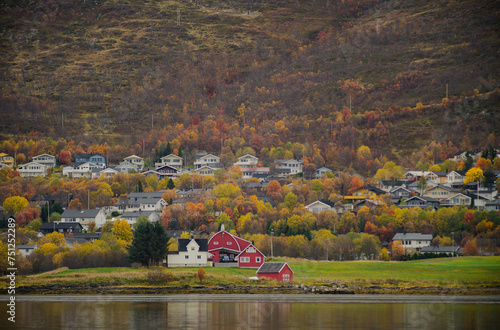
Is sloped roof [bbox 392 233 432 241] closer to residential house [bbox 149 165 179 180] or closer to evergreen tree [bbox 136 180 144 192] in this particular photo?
evergreen tree [bbox 136 180 144 192]

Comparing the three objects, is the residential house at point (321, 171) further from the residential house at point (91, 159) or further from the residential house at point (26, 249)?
the residential house at point (26, 249)

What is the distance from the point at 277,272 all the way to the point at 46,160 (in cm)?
11464

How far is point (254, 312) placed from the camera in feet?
220

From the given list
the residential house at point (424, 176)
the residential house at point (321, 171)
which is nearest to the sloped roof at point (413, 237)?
the residential house at point (424, 176)

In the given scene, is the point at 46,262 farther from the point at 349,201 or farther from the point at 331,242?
the point at 349,201

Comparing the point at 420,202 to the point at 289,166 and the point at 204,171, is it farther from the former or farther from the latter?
the point at 204,171

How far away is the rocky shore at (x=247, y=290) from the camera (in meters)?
80.2

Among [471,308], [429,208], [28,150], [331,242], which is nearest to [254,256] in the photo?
[331,242]

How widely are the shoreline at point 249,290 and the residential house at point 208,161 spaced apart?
3962 inches

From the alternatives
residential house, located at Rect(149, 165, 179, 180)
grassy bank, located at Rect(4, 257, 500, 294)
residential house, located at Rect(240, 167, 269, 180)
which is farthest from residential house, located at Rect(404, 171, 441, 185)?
grassy bank, located at Rect(4, 257, 500, 294)

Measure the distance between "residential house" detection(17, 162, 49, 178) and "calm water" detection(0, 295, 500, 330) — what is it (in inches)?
4049

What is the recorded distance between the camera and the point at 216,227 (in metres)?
118

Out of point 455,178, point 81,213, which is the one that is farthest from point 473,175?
point 81,213

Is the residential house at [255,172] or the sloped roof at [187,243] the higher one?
the residential house at [255,172]
